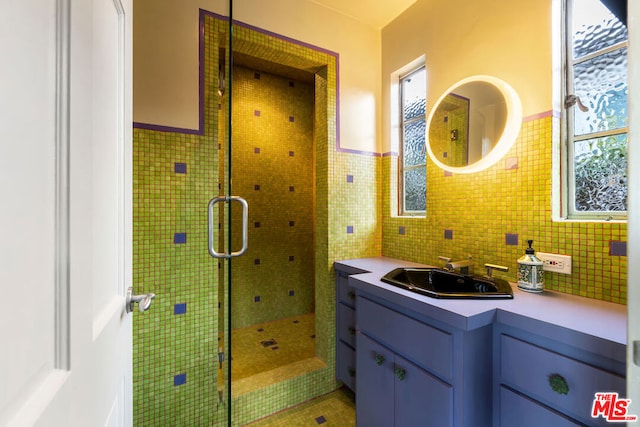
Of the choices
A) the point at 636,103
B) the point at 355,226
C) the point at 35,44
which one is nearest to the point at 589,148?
the point at 636,103

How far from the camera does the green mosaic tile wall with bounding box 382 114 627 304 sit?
1.10 metres

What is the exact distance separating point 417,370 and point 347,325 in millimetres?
718

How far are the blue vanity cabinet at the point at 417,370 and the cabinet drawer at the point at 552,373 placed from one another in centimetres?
8

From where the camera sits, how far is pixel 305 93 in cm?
304

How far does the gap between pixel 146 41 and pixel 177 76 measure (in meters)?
0.21

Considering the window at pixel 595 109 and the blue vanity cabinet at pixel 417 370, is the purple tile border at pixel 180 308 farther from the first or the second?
the window at pixel 595 109

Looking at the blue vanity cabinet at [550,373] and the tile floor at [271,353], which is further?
the tile floor at [271,353]

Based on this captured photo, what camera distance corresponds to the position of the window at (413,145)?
1.97 meters

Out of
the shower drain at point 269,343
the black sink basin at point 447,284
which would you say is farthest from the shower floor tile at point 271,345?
the black sink basin at point 447,284

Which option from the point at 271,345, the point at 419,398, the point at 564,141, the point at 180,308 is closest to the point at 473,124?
the point at 564,141

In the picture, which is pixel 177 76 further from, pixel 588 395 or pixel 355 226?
pixel 588 395

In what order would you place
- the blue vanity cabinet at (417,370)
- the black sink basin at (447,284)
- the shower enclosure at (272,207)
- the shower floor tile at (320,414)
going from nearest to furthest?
the blue vanity cabinet at (417,370), the black sink basin at (447,284), the shower floor tile at (320,414), the shower enclosure at (272,207)

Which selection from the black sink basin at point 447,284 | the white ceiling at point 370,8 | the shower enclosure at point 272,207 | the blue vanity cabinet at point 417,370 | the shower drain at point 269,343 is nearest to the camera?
the blue vanity cabinet at point 417,370

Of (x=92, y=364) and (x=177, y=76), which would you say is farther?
(x=177, y=76)
